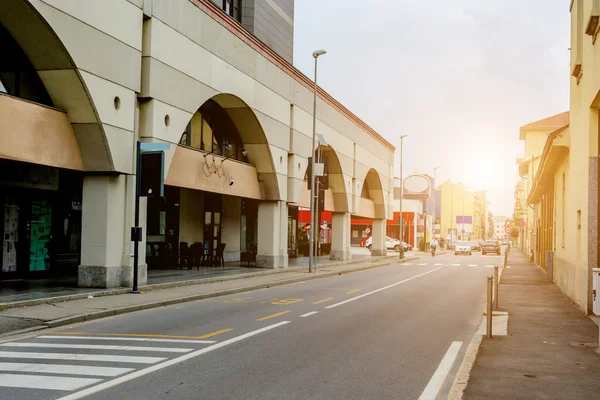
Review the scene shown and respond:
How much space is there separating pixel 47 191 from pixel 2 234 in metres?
2.39

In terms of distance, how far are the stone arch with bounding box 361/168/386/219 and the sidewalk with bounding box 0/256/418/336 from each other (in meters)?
26.7

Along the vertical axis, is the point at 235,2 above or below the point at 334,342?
above

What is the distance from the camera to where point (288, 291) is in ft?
68.3

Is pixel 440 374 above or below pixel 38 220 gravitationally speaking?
below

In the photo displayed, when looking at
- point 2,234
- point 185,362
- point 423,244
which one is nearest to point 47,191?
point 2,234

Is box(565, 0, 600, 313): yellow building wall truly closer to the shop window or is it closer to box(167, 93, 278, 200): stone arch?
box(167, 93, 278, 200): stone arch

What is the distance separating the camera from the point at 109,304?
578 inches

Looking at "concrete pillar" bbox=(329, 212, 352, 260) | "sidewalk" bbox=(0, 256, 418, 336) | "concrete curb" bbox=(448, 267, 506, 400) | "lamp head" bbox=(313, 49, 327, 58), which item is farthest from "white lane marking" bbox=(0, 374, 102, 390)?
"concrete pillar" bbox=(329, 212, 352, 260)

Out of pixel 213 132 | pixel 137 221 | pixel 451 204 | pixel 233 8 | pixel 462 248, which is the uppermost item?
pixel 233 8

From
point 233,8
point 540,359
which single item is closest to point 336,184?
point 233,8

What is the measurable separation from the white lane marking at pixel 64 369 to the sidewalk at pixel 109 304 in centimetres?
289

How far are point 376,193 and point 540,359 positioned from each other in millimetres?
41374

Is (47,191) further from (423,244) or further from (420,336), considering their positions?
(423,244)

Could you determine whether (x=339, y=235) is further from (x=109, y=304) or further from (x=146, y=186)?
(x=109, y=304)
